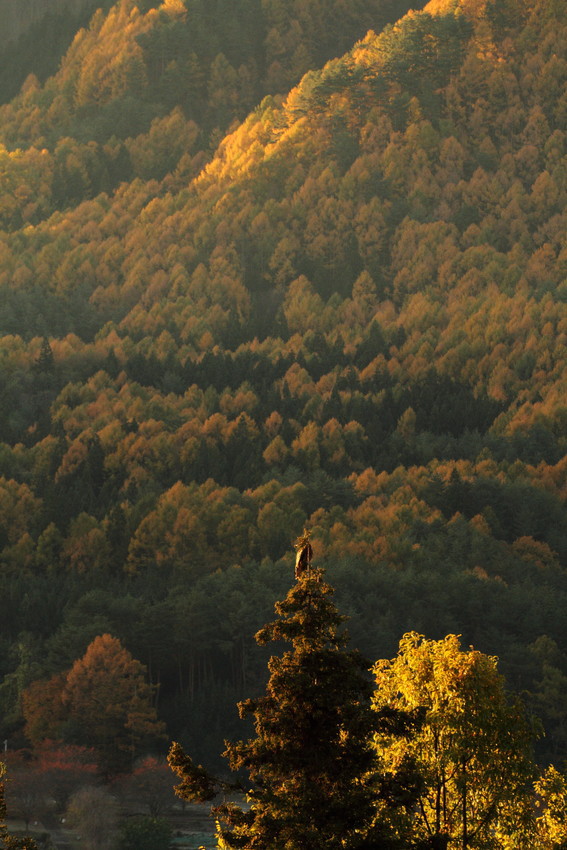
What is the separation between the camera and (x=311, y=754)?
3634cm

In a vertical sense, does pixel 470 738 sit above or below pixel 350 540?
below

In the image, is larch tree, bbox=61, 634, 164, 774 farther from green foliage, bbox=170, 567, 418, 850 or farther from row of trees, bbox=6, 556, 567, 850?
green foliage, bbox=170, 567, 418, 850

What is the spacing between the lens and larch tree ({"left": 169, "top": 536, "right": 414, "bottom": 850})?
35688 millimetres

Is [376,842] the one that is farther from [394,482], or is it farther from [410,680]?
[394,482]

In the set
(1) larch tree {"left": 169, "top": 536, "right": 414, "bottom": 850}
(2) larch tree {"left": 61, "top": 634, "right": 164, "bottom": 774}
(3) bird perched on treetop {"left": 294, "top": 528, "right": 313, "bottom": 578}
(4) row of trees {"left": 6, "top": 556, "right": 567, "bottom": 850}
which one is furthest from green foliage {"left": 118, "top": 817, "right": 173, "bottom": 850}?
(3) bird perched on treetop {"left": 294, "top": 528, "right": 313, "bottom": 578}

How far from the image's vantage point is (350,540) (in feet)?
573

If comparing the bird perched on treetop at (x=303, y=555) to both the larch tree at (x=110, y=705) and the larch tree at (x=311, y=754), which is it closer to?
the larch tree at (x=311, y=754)

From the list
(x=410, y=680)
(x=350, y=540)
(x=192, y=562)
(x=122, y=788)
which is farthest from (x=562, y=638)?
(x=410, y=680)

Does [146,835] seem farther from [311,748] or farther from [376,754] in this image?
[311,748]

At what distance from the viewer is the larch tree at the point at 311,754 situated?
Result: 35.7m

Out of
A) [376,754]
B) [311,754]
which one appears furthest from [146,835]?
[311,754]

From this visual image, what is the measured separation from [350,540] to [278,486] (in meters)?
18.3

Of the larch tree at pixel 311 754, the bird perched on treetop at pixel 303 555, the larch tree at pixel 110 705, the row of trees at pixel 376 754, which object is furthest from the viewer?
the larch tree at pixel 110 705

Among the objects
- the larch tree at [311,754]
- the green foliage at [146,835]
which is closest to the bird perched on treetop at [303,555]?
the larch tree at [311,754]
